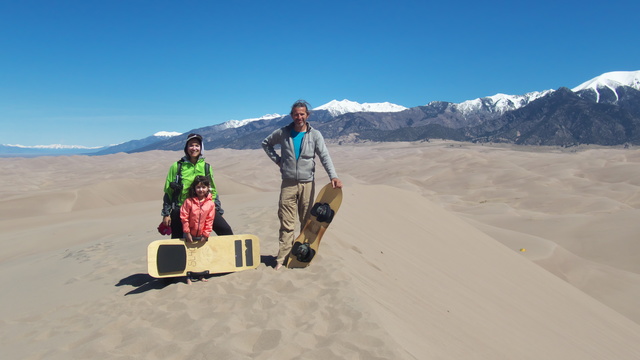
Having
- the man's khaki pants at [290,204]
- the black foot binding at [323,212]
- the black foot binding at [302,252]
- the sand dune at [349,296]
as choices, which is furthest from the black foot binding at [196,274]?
the black foot binding at [323,212]

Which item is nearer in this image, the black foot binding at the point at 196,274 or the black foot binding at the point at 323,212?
the black foot binding at the point at 196,274

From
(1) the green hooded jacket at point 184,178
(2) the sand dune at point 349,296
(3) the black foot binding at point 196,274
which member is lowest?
(2) the sand dune at point 349,296

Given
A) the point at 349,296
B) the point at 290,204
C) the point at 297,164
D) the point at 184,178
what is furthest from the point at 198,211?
the point at 349,296

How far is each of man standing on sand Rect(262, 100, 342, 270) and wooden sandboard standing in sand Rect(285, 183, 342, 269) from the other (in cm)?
14

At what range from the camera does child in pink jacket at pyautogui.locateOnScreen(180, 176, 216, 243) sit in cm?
436

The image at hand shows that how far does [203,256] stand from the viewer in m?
4.51

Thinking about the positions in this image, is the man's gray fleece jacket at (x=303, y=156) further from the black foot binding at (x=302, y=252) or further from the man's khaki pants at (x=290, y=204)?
the black foot binding at (x=302, y=252)

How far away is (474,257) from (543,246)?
221 inches

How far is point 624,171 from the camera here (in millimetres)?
36156

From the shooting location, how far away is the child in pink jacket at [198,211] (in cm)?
436

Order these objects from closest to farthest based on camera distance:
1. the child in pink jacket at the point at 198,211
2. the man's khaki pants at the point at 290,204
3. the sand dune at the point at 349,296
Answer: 1. the sand dune at the point at 349,296
2. the child in pink jacket at the point at 198,211
3. the man's khaki pants at the point at 290,204

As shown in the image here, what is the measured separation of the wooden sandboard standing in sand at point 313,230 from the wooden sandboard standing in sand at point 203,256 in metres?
0.49

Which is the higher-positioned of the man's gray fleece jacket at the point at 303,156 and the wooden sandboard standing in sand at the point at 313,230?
the man's gray fleece jacket at the point at 303,156

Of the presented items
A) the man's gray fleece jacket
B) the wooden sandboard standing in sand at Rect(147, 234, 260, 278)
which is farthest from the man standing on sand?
the wooden sandboard standing in sand at Rect(147, 234, 260, 278)
